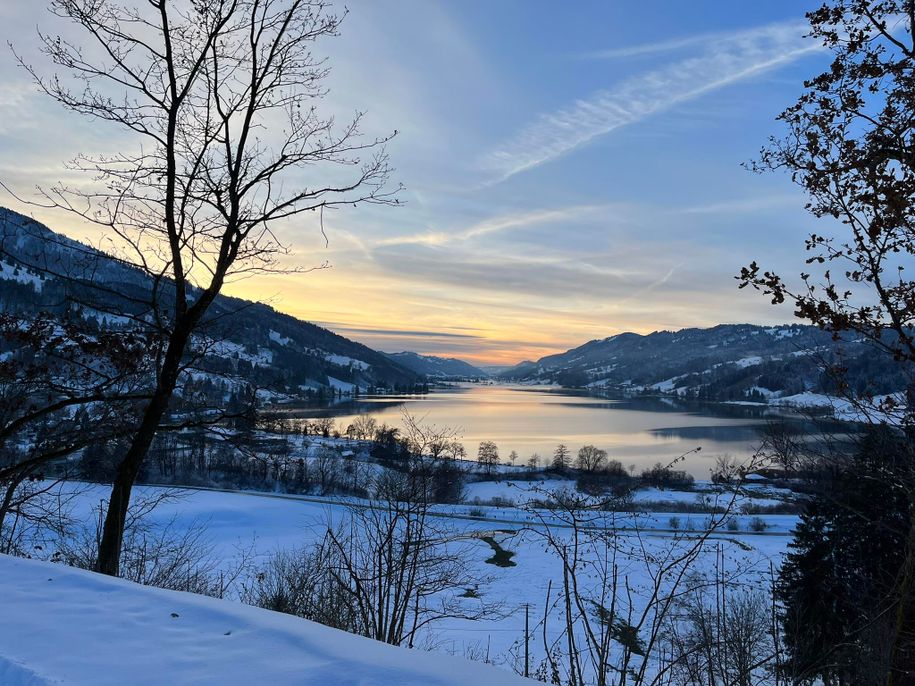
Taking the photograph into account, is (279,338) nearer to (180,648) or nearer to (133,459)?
(133,459)

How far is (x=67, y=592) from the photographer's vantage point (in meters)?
3.03

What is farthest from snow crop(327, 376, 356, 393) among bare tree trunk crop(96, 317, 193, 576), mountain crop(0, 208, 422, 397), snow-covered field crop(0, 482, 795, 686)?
snow-covered field crop(0, 482, 795, 686)

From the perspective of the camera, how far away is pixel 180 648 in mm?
2434

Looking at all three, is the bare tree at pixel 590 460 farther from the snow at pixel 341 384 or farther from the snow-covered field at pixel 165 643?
the snow at pixel 341 384

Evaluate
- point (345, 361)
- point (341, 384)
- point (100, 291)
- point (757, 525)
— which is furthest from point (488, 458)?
point (345, 361)

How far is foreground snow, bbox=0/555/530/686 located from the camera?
2.19m

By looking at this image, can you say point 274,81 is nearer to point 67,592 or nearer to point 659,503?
point 67,592

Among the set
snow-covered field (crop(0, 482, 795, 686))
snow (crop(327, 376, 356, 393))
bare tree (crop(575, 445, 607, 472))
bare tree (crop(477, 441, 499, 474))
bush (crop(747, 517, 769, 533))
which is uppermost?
snow-covered field (crop(0, 482, 795, 686))

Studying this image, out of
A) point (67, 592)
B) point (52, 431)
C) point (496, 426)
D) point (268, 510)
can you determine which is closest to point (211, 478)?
point (268, 510)

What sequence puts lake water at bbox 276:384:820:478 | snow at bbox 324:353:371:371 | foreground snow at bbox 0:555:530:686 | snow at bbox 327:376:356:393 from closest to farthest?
foreground snow at bbox 0:555:530:686
lake water at bbox 276:384:820:478
snow at bbox 327:376:356:393
snow at bbox 324:353:371:371

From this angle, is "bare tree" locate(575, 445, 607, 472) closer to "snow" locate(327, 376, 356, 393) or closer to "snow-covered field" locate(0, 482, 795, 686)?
"snow-covered field" locate(0, 482, 795, 686)

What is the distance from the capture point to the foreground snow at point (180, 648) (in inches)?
86.0

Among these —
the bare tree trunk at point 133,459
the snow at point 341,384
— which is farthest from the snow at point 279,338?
the bare tree trunk at point 133,459

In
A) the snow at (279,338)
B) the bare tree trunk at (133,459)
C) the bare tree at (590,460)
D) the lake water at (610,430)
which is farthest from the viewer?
the snow at (279,338)
